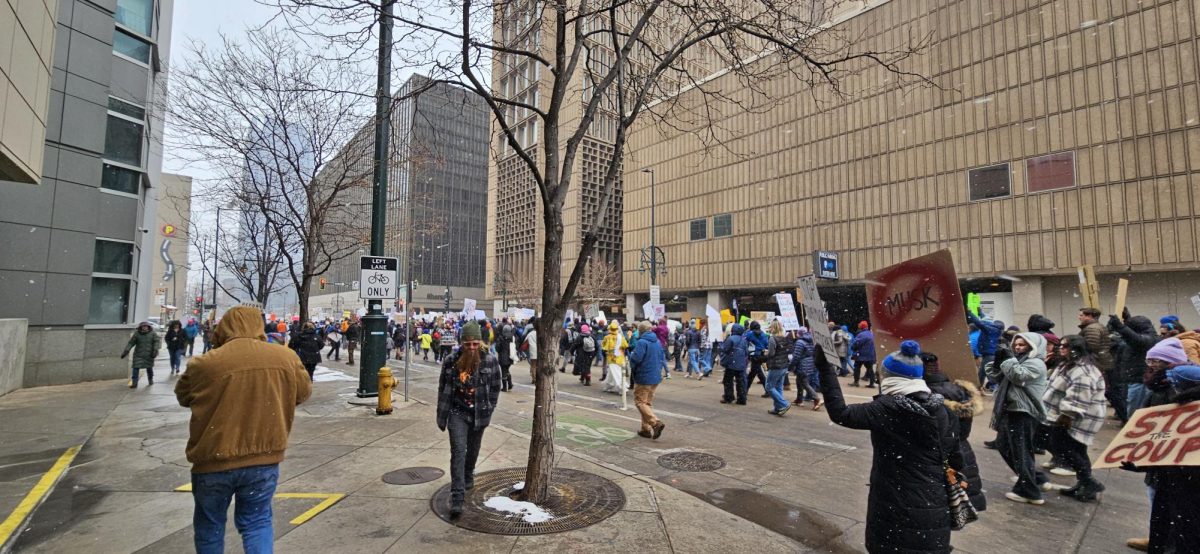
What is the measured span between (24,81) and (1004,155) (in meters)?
33.9

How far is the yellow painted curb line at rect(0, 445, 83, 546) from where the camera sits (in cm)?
439

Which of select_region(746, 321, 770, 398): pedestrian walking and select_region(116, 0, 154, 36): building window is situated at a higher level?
select_region(116, 0, 154, 36): building window

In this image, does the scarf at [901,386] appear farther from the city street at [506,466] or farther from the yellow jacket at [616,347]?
the yellow jacket at [616,347]

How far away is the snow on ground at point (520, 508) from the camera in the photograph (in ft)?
15.0

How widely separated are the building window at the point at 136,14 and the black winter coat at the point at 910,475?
66.9ft

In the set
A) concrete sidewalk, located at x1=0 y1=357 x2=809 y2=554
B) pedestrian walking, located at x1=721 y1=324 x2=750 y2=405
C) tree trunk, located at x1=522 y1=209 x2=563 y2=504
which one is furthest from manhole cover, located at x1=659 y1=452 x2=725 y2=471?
pedestrian walking, located at x1=721 y1=324 x2=750 y2=405

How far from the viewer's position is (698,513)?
15.8 ft

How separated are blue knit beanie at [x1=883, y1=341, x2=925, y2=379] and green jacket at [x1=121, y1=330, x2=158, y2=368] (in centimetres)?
1553

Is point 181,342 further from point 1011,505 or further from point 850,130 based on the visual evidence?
point 850,130

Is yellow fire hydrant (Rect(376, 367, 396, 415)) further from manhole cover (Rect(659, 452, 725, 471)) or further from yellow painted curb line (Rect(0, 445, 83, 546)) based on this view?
manhole cover (Rect(659, 452, 725, 471))

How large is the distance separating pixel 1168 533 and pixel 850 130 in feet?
107

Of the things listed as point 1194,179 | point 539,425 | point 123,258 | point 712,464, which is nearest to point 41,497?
point 539,425

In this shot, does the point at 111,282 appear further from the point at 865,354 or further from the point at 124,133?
the point at 865,354

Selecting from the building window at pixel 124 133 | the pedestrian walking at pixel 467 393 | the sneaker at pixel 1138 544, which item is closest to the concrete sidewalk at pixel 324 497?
the pedestrian walking at pixel 467 393
